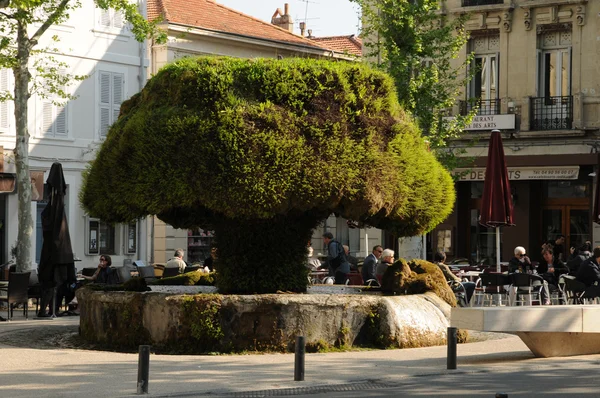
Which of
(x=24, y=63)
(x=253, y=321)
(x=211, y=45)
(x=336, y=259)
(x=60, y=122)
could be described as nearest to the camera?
(x=253, y=321)

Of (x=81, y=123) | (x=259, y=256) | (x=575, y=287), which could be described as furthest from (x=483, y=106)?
(x=259, y=256)

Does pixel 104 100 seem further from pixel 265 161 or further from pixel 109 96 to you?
pixel 265 161

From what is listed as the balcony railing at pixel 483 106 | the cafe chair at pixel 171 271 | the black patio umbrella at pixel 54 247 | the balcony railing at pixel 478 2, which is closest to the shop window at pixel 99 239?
the balcony railing at pixel 483 106

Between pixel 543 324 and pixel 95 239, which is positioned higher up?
pixel 95 239

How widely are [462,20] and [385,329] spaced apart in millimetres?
19532

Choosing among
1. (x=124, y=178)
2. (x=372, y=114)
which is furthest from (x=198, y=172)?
(x=372, y=114)

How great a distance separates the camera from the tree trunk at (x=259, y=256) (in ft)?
58.3

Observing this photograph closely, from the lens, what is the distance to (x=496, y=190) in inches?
985

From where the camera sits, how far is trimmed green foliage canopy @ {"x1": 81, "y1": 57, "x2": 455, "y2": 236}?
16.8 meters

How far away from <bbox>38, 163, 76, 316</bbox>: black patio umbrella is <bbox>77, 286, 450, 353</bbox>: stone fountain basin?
489 centimetres

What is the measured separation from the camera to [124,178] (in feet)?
57.1

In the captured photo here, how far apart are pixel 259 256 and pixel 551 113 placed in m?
20.6

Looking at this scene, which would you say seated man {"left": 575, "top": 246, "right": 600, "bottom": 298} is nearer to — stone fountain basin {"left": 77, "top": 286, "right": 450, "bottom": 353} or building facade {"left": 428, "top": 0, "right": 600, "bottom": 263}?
stone fountain basin {"left": 77, "top": 286, "right": 450, "bottom": 353}

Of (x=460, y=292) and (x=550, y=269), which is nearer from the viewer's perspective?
(x=460, y=292)
